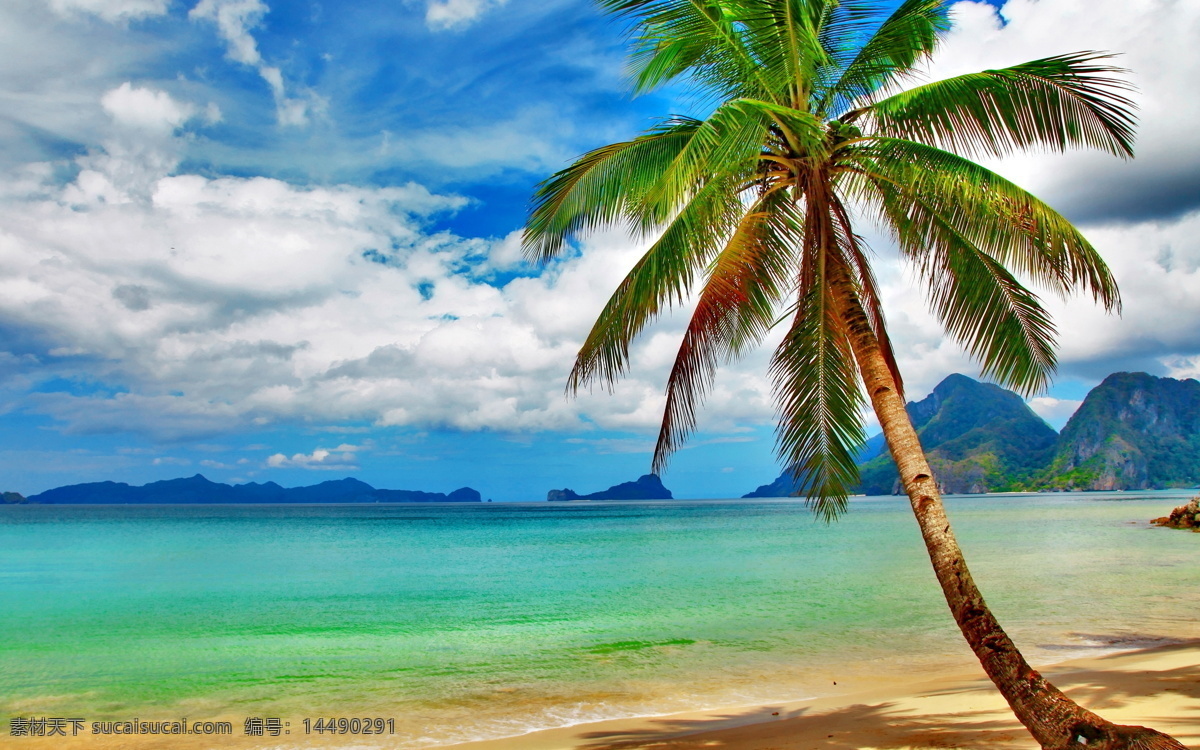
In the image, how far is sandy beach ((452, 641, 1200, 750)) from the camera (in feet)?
19.1

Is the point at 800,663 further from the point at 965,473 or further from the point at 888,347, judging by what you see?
the point at 965,473

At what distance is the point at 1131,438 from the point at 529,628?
169226 mm

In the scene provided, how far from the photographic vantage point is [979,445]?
539 ft

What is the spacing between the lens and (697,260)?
577 centimetres

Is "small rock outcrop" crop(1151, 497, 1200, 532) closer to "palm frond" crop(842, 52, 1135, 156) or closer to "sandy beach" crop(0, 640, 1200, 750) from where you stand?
"sandy beach" crop(0, 640, 1200, 750)

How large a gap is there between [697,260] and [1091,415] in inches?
6588

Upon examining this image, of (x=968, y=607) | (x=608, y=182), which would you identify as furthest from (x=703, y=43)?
(x=968, y=607)

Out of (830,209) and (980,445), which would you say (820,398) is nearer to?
(830,209)

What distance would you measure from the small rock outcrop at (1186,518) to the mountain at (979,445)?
337ft

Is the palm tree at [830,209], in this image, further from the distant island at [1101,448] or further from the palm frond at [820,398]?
the distant island at [1101,448]

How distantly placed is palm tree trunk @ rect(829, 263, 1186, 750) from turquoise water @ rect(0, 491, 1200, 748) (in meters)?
4.33

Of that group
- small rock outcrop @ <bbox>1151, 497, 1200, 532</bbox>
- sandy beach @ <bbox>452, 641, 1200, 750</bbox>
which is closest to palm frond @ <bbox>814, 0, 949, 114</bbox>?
sandy beach @ <bbox>452, 641, 1200, 750</bbox>

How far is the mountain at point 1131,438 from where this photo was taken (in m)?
137

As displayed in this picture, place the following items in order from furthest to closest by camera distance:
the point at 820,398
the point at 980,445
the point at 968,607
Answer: the point at 980,445
the point at 820,398
the point at 968,607
